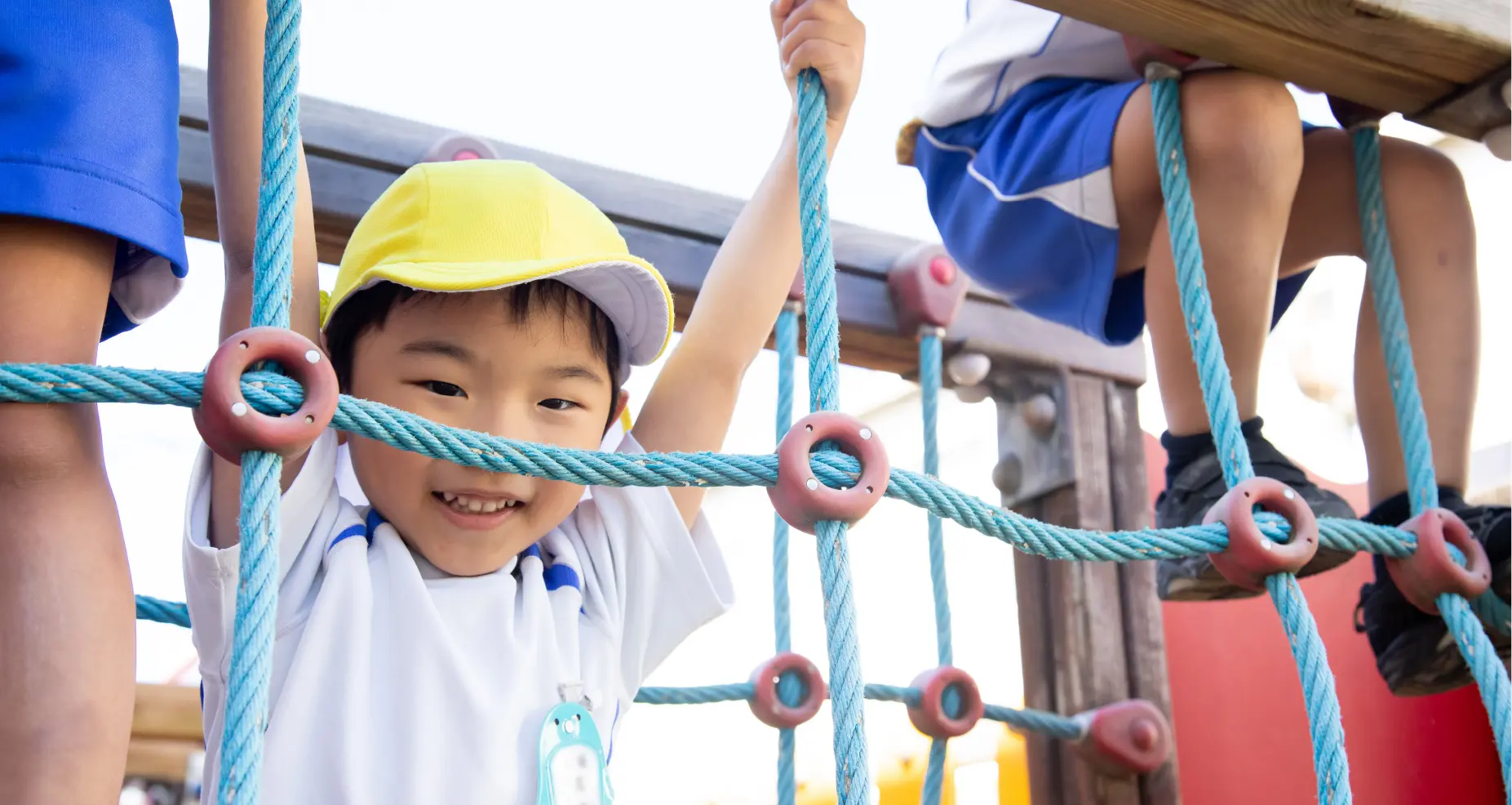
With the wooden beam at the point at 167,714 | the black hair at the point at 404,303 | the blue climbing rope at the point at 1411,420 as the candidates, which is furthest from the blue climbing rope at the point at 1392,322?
the wooden beam at the point at 167,714

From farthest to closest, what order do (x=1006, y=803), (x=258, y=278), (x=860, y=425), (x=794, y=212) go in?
(x=1006, y=803) → (x=794, y=212) → (x=860, y=425) → (x=258, y=278)

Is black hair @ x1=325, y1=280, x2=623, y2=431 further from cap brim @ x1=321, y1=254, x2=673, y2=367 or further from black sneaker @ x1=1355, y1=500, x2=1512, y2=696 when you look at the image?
black sneaker @ x1=1355, y1=500, x2=1512, y2=696

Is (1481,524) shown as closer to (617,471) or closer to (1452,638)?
(1452,638)

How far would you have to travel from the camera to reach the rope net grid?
1.91 ft

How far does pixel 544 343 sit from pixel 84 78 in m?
0.31

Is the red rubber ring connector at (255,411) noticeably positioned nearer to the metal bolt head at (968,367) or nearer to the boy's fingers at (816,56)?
the boy's fingers at (816,56)

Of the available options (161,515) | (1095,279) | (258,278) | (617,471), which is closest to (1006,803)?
(1095,279)

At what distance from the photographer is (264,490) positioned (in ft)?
1.91

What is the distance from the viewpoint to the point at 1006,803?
230cm

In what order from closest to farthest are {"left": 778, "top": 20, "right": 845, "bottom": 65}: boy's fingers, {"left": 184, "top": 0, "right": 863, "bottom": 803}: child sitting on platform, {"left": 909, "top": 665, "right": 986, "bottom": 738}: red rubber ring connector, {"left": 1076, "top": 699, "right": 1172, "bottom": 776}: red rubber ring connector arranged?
{"left": 184, "top": 0, "right": 863, "bottom": 803}: child sitting on platform < {"left": 778, "top": 20, "right": 845, "bottom": 65}: boy's fingers < {"left": 909, "top": 665, "right": 986, "bottom": 738}: red rubber ring connector < {"left": 1076, "top": 699, "right": 1172, "bottom": 776}: red rubber ring connector

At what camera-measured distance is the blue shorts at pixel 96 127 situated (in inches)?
25.3

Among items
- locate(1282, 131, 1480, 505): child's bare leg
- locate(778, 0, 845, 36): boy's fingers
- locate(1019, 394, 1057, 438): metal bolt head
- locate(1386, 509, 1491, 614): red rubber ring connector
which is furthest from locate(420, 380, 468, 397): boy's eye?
locate(1019, 394, 1057, 438): metal bolt head

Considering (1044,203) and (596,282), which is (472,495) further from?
(1044,203)

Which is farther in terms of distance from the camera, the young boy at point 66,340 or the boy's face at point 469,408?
the boy's face at point 469,408
